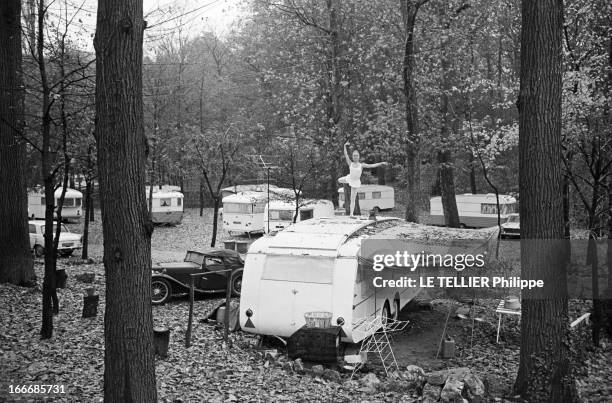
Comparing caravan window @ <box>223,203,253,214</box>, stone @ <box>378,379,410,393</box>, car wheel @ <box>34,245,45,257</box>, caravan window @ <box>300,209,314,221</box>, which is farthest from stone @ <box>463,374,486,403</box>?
caravan window @ <box>223,203,253,214</box>

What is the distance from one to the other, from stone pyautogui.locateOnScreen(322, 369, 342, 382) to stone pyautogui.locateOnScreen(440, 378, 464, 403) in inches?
78.0

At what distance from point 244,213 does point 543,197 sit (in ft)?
72.8

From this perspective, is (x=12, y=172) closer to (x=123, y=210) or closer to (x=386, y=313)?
(x=386, y=313)

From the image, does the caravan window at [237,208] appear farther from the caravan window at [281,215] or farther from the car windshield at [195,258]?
the car windshield at [195,258]

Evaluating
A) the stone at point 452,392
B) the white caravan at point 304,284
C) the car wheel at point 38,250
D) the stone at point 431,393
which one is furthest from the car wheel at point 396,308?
the car wheel at point 38,250

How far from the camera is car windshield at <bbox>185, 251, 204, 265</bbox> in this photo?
15296mm

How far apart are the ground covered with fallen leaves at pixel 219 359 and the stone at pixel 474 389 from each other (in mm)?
300

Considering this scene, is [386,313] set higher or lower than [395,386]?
higher

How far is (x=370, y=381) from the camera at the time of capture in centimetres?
884

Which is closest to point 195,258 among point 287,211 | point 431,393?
point 431,393

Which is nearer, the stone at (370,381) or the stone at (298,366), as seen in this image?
the stone at (370,381)

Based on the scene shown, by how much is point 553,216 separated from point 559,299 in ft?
3.62

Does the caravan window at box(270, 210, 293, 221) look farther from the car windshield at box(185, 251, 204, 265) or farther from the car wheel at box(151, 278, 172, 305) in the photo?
the car wheel at box(151, 278, 172, 305)

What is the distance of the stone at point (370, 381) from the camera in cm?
860
